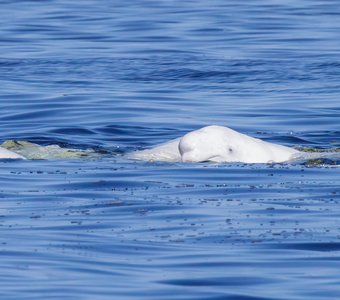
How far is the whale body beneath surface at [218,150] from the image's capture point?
16.1m

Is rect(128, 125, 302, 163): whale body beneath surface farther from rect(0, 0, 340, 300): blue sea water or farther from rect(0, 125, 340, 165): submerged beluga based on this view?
rect(0, 0, 340, 300): blue sea water

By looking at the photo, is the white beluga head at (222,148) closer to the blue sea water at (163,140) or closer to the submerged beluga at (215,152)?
the submerged beluga at (215,152)

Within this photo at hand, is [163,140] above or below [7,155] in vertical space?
below

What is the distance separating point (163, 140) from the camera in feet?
61.7

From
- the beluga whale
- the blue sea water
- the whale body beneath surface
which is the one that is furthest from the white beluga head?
the beluga whale

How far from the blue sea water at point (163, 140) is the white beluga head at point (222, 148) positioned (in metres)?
0.30

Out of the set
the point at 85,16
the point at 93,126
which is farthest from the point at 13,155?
the point at 85,16

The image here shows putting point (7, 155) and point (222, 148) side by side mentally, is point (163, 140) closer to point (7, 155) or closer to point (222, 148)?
point (222, 148)

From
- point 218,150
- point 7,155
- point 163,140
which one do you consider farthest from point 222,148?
point 163,140

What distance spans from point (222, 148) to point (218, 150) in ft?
0.23

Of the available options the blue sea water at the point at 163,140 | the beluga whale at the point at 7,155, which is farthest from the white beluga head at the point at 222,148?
the beluga whale at the point at 7,155

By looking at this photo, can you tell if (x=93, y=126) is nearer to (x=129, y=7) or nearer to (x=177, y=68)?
(x=177, y=68)

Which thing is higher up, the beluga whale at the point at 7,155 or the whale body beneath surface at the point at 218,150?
the whale body beneath surface at the point at 218,150

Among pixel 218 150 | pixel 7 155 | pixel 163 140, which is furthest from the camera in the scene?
pixel 163 140
